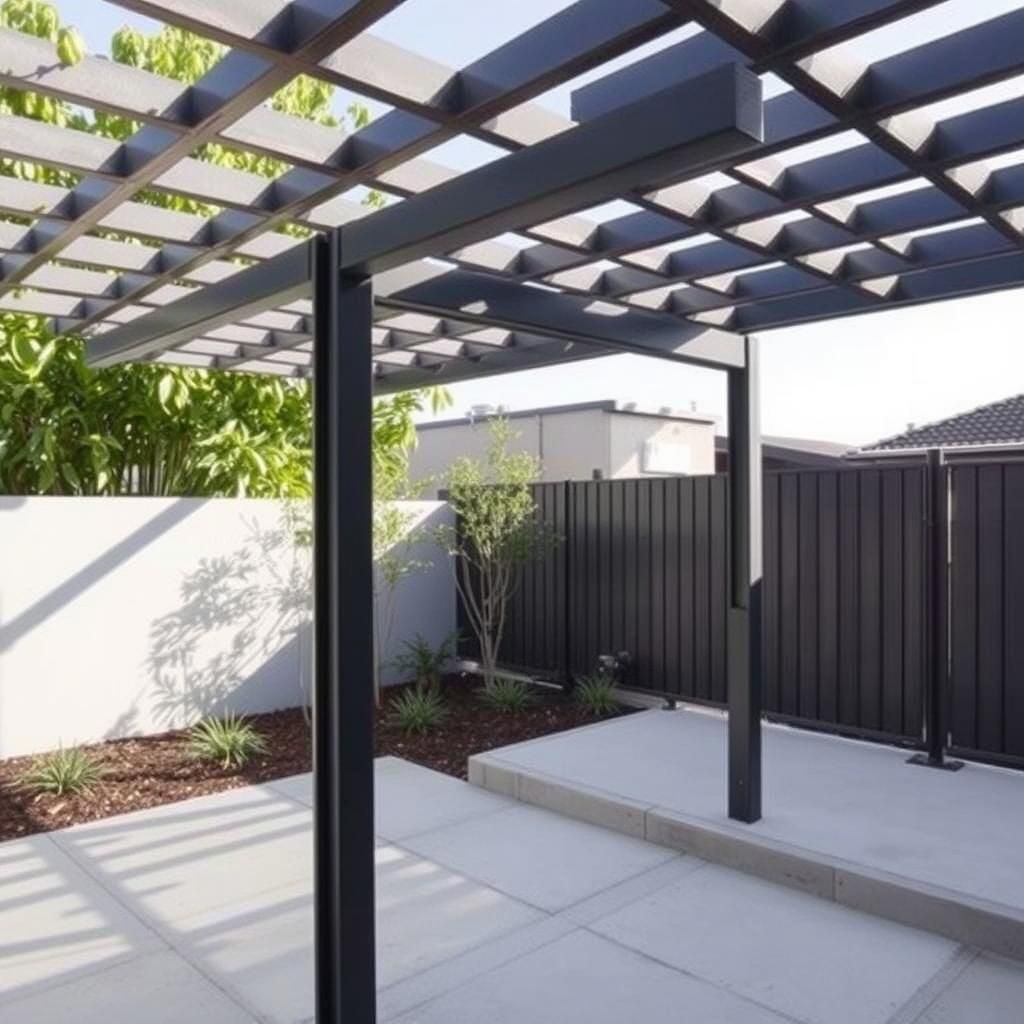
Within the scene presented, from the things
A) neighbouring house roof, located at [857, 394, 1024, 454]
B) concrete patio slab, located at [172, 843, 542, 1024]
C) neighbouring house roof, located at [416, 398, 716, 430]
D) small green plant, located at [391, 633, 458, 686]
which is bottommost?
concrete patio slab, located at [172, 843, 542, 1024]

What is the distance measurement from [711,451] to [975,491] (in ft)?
35.1

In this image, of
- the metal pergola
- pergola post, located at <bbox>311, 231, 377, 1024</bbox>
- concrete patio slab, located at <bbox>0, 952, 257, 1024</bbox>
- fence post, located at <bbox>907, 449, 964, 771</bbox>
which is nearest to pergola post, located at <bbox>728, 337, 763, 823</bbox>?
the metal pergola

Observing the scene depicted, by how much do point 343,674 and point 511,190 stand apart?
50.2 inches

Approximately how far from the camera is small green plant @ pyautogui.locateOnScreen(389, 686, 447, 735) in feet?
19.8

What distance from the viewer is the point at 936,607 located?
4879 mm

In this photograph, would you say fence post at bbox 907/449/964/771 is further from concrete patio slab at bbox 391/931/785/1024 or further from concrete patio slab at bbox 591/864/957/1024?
concrete patio slab at bbox 391/931/785/1024

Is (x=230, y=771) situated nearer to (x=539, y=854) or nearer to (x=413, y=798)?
(x=413, y=798)

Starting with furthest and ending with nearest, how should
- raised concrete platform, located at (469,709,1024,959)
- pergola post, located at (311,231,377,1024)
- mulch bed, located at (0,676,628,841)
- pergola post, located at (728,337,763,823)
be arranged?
mulch bed, located at (0,676,628,841) → pergola post, located at (728,337,763,823) → raised concrete platform, located at (469,709,1024,959) → pergola post, located at (311,231,377,1024)

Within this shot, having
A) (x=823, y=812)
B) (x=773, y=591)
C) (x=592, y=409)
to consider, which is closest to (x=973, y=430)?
(x=592, y=409)

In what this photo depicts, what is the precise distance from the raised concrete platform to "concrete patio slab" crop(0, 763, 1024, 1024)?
89 millimetres

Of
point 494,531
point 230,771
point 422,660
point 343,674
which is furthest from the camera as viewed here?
point 422,660

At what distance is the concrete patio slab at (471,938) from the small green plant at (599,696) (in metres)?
2.15

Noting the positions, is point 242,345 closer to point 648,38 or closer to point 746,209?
point 746,209

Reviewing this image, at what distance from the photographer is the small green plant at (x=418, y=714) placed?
6.04m
